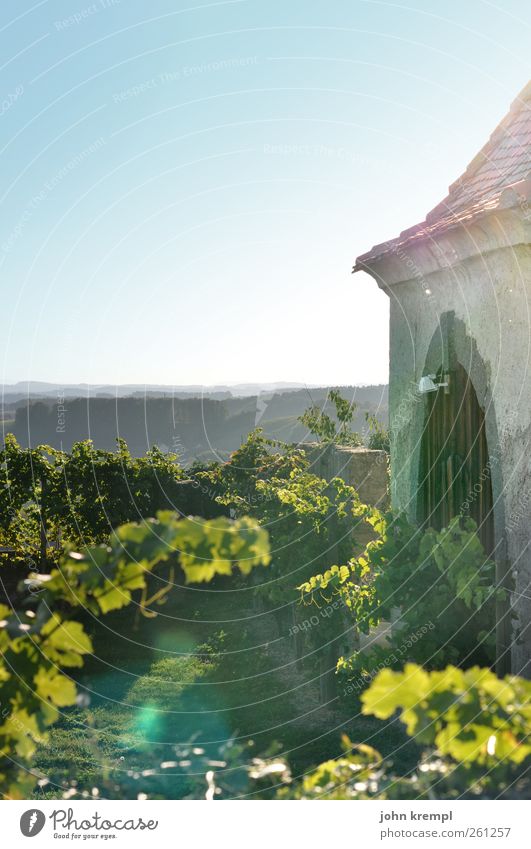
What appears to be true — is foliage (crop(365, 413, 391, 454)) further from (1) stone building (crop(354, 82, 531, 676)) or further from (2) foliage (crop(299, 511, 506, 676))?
(2) foliage (crop(299, 511, 506, 676))

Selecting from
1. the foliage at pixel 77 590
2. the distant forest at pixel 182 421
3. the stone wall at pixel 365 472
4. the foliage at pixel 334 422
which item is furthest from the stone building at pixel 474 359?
the foliage at pixel 334 422

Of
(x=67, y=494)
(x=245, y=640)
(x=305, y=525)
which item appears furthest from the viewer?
(x=67, y=494)

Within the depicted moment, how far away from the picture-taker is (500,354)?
4.64 meters

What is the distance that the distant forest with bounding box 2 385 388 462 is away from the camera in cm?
1159

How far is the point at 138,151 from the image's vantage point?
5.16 m

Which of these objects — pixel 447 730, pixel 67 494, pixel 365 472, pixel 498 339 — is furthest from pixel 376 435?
pixel 447 730

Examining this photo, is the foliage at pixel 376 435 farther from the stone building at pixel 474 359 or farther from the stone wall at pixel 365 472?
Result: the stone building at pixel 474 359

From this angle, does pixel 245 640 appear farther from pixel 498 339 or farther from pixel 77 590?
pixel 77 590

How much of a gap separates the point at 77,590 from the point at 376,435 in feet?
35.3

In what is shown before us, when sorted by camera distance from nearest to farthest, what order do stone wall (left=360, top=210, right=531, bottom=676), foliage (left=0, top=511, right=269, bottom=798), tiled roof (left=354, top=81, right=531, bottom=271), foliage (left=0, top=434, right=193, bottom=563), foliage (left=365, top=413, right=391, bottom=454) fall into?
foliage (left=0, top=511, right=269, bottom=798) < stone wall (left=360, top=210, right=531, bottom=676) < tiled roof (left=354, top=81, right=531, bottom=271) < foliage (left=0, top=434, right=193, bottom=563) < foliage (left=365, top=413, right=391, bottom=454)

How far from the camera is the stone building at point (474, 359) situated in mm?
4316

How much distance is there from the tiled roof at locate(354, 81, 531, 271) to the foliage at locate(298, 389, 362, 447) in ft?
20.1

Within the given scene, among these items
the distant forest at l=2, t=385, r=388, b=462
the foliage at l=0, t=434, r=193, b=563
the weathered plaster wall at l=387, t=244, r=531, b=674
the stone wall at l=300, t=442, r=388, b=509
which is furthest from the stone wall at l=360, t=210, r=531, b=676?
the foliage at l=0, t=434, r=193, b=563
